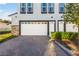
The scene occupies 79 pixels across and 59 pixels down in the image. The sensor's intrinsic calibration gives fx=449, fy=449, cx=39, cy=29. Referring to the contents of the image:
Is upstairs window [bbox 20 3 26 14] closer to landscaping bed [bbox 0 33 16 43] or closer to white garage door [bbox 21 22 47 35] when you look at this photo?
white garage door [bbox 21 22 47 35]

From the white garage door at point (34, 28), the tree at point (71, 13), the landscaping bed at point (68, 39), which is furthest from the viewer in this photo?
the white garage door at point (34, 28)

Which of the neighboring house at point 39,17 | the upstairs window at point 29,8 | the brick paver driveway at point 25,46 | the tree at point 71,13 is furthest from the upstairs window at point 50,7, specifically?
the brick paver driveway at point 25,46

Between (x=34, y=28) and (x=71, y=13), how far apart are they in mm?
1249

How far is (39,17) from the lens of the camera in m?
13.5

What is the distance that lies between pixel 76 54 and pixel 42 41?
1.13 metres

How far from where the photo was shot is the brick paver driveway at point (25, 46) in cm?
1339

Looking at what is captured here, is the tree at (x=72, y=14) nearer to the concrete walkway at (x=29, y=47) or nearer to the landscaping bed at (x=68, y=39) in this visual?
the landscaping bed at (x=68, y=39)

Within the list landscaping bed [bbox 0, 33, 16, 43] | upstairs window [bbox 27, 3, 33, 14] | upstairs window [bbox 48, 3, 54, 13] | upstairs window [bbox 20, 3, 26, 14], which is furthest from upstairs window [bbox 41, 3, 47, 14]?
landscaping bed [bbox 0, 33, 16, 43]

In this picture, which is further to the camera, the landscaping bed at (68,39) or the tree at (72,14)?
the tree at (72,14)

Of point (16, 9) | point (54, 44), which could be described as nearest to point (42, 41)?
point (54, 44)

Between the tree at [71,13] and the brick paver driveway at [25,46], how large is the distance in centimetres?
90

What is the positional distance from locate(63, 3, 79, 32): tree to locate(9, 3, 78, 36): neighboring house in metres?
0.14

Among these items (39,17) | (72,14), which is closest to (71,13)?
(72,14)

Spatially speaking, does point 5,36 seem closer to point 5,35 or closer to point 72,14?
point 5,35
